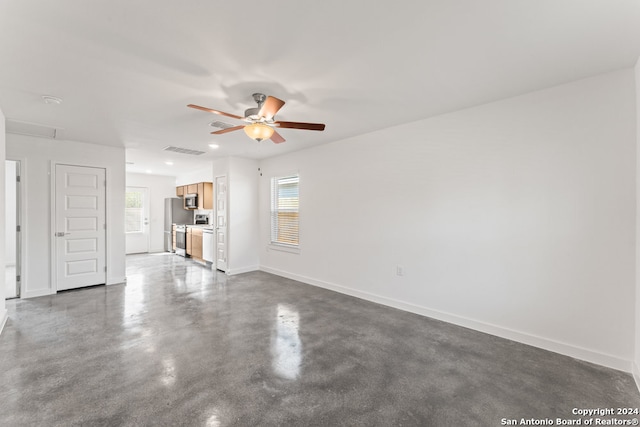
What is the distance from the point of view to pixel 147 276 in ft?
18.8

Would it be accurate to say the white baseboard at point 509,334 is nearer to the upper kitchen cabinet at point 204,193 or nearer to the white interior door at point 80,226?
the white interior door at point 80,226

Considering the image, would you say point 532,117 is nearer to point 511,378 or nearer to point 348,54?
point 348,54

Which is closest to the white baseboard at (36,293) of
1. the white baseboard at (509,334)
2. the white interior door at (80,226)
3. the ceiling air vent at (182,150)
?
the white interior door at (80,226)

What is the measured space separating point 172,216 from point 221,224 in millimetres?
3471

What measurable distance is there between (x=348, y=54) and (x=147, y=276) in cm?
576

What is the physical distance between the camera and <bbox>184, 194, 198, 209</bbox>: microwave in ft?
26.7

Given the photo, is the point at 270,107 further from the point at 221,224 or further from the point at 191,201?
the point at 191,201

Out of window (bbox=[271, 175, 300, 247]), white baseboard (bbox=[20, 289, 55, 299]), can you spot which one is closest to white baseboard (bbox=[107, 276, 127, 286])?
white baseboard (bbox=[20, 289, 55, 299])

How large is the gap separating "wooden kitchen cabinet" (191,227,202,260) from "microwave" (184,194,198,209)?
0.96 metres

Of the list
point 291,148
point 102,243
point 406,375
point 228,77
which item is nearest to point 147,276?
point 102,243

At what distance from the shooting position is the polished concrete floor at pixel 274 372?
6.21 feet

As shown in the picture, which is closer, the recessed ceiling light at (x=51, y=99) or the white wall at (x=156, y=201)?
the recessed ceiling light at (x=51, y=99)

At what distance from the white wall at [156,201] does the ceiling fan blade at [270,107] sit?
7.86 metres

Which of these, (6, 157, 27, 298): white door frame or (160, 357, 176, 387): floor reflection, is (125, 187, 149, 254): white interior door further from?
(160, 357, 176, 387): floor reflection
